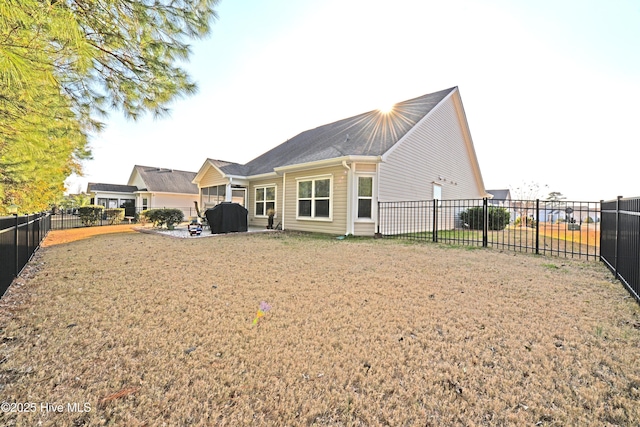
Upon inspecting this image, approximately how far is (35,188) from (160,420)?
1138 cm

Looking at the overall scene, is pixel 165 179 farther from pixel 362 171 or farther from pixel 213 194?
pixel 362 171

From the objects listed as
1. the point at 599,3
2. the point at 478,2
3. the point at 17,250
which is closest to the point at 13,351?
the point at 17,250

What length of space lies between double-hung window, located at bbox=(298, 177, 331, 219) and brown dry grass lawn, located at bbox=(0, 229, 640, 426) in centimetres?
650

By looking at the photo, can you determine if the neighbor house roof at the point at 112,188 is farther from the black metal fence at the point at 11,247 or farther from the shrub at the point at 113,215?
the black metal fence at the point at 11,247

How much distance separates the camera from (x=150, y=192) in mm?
26359

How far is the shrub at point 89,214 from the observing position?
54.6 ft

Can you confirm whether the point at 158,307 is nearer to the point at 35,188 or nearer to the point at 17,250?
the point at 17,250

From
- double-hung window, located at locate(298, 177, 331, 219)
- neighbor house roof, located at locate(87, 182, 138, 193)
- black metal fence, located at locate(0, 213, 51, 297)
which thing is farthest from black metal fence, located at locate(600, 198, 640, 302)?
neighbor house roof, located at locate(87, 182, 138, 193)

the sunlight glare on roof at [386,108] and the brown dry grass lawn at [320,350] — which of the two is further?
the sunlight glare on roof at [386,108]

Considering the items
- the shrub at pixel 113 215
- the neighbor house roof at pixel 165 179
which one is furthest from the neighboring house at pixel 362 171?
the neighbor house roof at pixel 165 179

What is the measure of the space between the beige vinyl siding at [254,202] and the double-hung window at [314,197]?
5.72ft

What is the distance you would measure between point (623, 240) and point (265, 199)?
1293cm

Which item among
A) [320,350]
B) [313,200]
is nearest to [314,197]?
[313,200]

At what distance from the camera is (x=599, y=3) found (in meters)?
6.79
